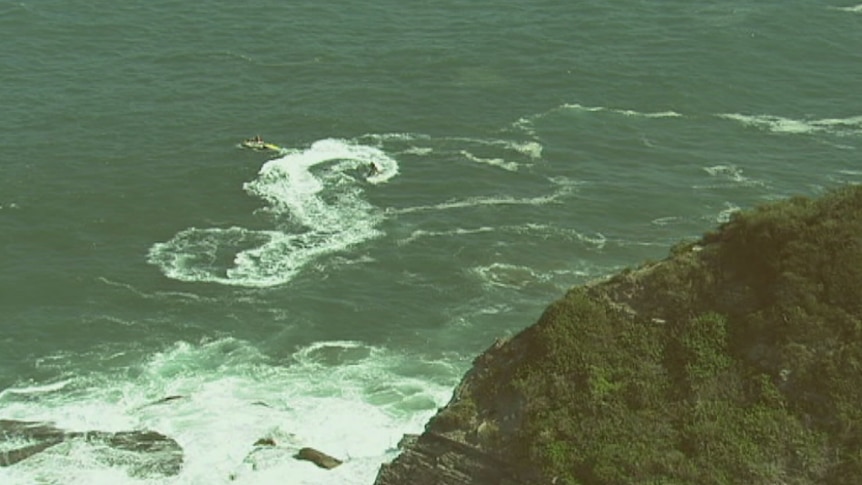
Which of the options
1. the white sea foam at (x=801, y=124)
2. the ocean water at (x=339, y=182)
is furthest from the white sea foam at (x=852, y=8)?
the white sea foam at (x=801, y=124)

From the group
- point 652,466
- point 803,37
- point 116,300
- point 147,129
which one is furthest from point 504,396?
point 803,37

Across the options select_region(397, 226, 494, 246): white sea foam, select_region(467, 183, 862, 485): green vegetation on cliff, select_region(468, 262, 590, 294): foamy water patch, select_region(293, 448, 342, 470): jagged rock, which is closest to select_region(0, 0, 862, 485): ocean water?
select_region(397, 226, 494, 246): white sea foam

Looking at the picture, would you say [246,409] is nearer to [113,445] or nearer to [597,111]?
[113,445]

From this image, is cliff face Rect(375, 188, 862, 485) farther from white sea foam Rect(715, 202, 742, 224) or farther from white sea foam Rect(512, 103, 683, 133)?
white sea foam Rect(512, 103, 683, 133)

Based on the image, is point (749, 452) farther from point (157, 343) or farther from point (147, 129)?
point (147, 129)

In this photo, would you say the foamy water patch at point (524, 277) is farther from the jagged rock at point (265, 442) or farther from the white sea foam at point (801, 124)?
the white sea foam at point (801, 124)

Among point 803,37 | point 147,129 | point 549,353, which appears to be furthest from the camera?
point 803,37
